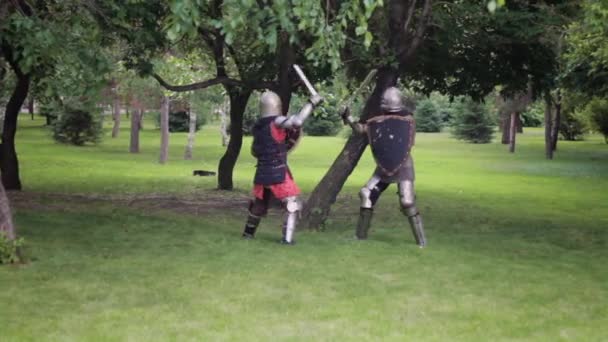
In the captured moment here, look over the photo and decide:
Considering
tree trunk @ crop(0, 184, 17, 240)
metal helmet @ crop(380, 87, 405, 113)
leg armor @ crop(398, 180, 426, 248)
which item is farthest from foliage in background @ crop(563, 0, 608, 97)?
tree trunk @ crop(0, 184, 17, 240)

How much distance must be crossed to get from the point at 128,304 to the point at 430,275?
3508 mm

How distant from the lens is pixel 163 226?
41.3 ft

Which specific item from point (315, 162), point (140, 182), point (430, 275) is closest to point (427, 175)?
point (315, 162)

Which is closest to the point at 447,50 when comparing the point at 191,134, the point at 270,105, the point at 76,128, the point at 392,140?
the point at 392,140

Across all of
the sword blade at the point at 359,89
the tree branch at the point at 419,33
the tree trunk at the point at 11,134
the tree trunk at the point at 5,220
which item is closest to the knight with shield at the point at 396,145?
the sword blade at the point at 359,89

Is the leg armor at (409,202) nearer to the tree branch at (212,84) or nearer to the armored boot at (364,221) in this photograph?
the armored boot at (364,221)

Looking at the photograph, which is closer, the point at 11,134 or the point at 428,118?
the point at 11,134

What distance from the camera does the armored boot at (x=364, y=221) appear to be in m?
11.5

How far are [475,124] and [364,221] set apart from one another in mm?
40658

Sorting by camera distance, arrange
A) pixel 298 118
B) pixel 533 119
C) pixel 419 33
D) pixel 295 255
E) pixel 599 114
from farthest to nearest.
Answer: pixel 533 119 → pixel 599 114 → pixel 419 33 → pixel 298 118 → pixel 295 255

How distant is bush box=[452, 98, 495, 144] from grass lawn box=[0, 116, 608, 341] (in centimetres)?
3113

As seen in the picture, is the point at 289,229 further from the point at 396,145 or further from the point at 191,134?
the point at 191,134

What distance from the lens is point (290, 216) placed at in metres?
11.1

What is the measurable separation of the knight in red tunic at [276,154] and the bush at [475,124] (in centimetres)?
4055
